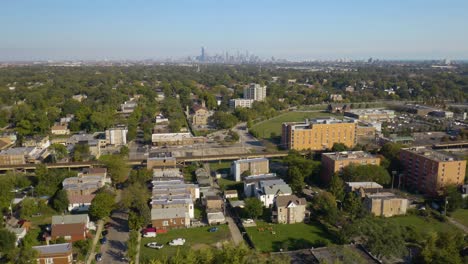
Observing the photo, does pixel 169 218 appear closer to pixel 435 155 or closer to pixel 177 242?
pixel 177 242

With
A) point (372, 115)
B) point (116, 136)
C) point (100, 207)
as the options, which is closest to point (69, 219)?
point (100, 207)

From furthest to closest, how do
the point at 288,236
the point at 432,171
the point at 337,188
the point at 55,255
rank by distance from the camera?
1. the point at 432,171
2. the point at 337,188
3. the point at 288,236
4. the point at 55,255

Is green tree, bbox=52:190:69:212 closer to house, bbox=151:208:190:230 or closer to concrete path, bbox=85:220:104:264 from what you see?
concrete path, bbox=85:220:104:264

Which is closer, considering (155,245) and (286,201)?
(155,245)

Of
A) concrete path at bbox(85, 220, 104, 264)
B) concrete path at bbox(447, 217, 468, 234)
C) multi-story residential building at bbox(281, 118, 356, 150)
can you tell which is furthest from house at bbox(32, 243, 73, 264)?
multi-story residential building at bbox(281, 118, 356, 150)

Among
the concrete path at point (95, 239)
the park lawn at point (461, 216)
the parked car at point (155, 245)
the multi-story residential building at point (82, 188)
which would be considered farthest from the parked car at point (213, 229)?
the park lawn at point (461, 216)
